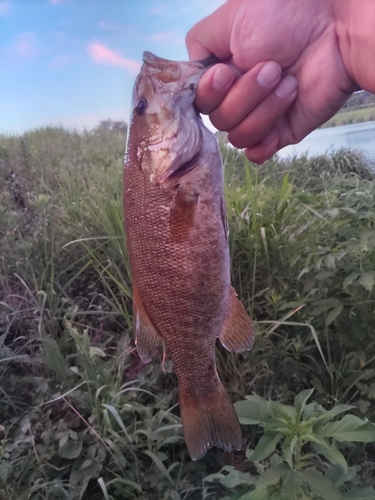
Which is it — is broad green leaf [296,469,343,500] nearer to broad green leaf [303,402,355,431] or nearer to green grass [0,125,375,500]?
broad green leaf [303,402,355,431]

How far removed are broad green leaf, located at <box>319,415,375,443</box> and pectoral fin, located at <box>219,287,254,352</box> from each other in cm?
25

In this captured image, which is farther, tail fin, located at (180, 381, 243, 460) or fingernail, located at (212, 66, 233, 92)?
tail fin, located at (180, 381, 243, 460)

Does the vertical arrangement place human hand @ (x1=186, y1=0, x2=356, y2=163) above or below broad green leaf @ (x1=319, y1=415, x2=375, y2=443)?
above

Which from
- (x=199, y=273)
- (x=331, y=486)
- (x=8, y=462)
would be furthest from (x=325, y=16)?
(x=8, y=462)

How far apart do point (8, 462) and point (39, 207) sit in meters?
1.28

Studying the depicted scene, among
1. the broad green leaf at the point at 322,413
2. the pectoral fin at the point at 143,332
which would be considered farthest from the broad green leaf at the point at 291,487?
the pectoral fin at the point at 143,332

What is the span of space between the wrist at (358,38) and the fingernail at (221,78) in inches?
12.7

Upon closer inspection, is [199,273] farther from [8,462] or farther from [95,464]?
[8,462]

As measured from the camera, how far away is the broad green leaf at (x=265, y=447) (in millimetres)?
1013

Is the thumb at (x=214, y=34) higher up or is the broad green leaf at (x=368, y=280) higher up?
the thumb at (x=214, y=34)

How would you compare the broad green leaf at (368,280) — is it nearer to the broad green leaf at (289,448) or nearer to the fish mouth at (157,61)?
the broad green leaf at (289,448)

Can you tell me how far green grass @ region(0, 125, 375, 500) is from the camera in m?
1.55

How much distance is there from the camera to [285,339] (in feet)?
5.95

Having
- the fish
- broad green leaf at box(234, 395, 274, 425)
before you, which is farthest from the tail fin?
the fish
